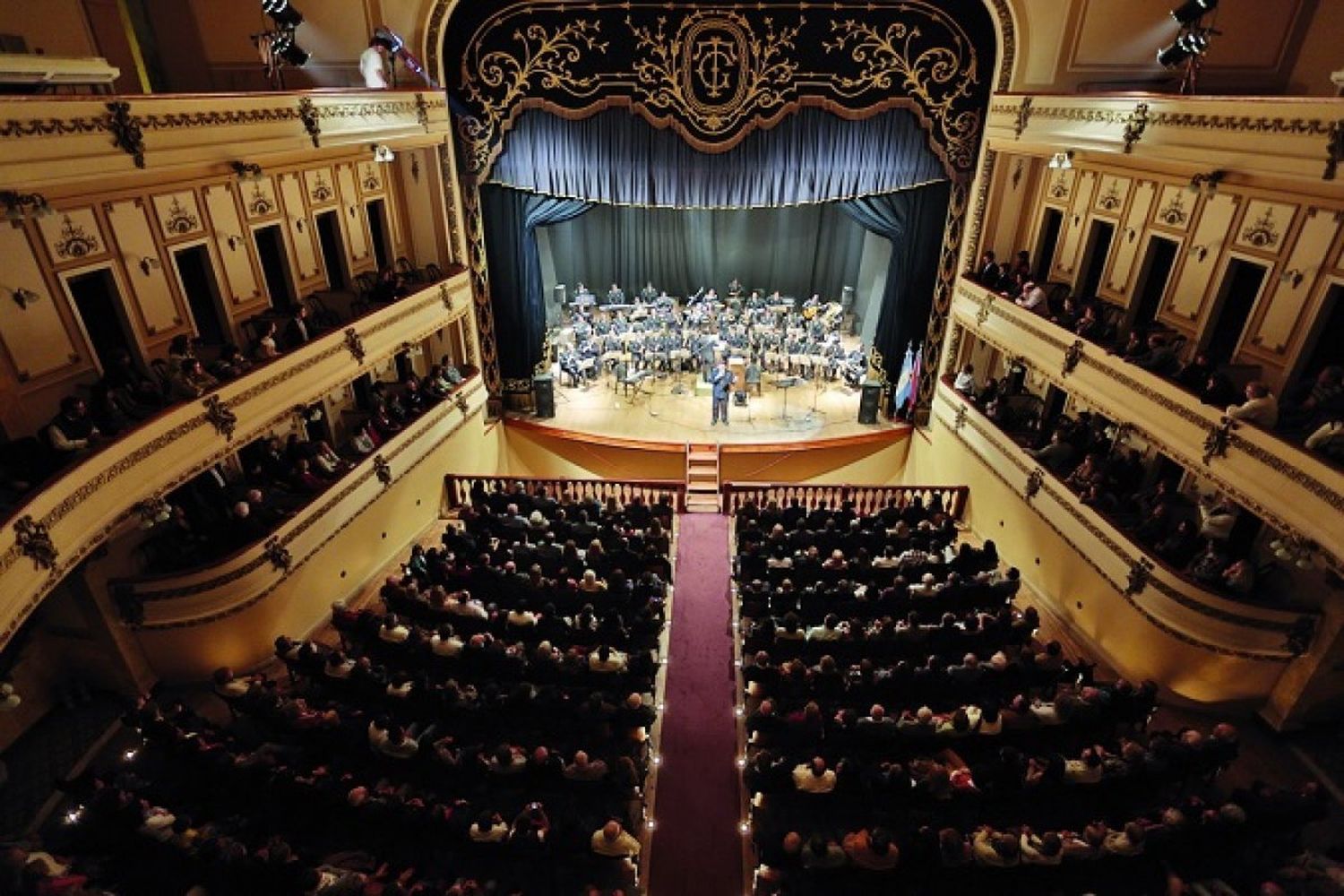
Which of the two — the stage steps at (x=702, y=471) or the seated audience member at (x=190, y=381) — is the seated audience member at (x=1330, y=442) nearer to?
the stage steps at (x=702, y=471)

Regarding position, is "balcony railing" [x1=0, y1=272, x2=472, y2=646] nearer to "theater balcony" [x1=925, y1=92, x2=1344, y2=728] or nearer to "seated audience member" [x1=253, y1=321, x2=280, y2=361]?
"seated audience member" [x1=253, y1=321, x2=280, y2=361]

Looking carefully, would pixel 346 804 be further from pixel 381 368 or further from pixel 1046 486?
pixel 1046 486

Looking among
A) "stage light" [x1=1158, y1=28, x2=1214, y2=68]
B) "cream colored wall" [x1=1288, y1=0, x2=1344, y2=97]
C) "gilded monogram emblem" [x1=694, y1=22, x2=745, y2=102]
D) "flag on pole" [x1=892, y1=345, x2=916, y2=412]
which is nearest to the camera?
"stage light" [x1=1158, y1=28, x2=1214, y2=68]

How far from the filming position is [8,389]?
20.9 ft

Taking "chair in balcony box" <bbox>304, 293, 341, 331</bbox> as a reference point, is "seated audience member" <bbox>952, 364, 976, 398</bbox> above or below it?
below

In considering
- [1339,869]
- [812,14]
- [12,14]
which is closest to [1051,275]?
[812,14]

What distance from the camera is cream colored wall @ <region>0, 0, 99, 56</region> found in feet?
25.6

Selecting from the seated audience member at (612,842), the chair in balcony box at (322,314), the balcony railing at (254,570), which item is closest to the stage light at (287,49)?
the chair in balcony box at (322,314)

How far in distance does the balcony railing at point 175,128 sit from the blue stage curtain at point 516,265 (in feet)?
8.72

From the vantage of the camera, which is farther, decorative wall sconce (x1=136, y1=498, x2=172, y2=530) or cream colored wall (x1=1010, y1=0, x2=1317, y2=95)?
cream colored wall (x1=1010, y1=0, x2=1317, y2=95)

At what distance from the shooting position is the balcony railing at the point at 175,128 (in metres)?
5.58

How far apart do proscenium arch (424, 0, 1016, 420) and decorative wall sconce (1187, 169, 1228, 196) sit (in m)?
4.07

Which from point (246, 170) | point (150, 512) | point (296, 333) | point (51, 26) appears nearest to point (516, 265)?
point (296, 333)

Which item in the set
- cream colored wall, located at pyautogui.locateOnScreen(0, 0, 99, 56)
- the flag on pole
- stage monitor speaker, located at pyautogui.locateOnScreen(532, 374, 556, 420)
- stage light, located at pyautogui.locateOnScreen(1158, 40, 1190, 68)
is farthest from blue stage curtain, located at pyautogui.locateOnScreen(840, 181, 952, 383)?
cream colored wall, located at pyautogui.locateOnScreen(0, 0, 99, 56)
